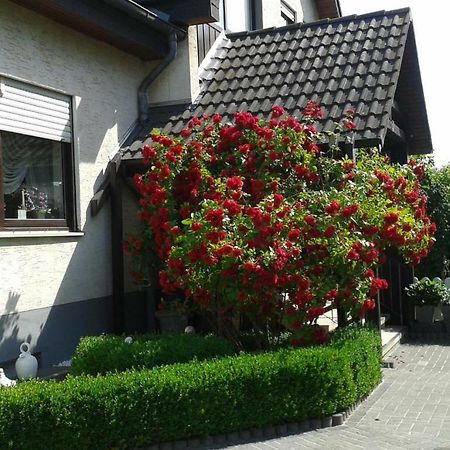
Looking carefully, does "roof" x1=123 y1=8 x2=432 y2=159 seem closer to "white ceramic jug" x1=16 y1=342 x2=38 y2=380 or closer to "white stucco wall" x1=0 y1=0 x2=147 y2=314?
"white stucco wall" x1=0 y1=0 x2=147 y2=314

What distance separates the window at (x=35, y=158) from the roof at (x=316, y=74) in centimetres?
120

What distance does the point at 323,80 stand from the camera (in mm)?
10625

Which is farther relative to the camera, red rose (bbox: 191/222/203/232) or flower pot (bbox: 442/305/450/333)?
flower pot (bbox: 442/305/450/333)

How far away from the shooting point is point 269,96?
10523 millimetres

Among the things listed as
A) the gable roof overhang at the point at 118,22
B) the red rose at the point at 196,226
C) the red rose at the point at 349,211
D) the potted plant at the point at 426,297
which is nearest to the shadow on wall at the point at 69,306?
the red rose at the point at 196,226

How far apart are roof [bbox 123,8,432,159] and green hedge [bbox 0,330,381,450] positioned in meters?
3.84

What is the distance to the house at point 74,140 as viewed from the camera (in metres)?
8.04

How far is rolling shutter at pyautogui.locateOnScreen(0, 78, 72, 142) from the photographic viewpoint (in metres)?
7.97

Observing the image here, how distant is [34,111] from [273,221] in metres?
3.43

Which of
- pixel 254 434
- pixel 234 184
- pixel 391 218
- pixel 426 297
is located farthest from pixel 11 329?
pixel 426 297

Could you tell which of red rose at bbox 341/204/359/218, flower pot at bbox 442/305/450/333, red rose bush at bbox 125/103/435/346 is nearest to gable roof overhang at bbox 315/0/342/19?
flower pot at bbox 442/305/450/333

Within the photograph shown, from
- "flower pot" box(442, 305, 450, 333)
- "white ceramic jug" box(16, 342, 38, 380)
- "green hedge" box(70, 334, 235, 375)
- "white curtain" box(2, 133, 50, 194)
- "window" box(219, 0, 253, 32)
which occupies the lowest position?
"flower pot" box(442, 305, 450, 333)

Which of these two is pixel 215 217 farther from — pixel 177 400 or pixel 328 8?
pixel 328 8

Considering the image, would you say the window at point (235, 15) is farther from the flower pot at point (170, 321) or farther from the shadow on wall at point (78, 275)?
the flower pot at point (170, 321)
